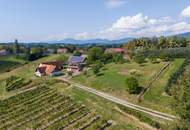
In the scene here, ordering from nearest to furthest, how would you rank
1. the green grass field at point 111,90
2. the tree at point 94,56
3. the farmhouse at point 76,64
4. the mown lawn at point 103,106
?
the mown lawn at point 103,106, the green grass field at point 111,90, the farmhouse at point 76,64, the tree at point 94,56

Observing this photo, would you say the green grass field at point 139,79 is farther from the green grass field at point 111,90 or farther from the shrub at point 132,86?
the shrub at point 132,86

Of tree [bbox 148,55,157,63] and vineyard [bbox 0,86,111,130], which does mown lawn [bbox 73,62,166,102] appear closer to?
tree [bbox 148,55,157,63]

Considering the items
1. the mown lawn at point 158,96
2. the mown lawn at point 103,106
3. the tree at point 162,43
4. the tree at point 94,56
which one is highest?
the tree at point 162,43

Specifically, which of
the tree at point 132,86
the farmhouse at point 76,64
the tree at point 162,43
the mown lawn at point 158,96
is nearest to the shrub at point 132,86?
the tree at point 132,86

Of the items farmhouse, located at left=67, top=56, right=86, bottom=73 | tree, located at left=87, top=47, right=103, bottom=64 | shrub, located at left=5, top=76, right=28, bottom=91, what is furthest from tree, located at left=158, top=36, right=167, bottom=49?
shrub, located at left=5, top=76, right=28, bottom=91

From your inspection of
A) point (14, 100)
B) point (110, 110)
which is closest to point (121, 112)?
point (110, 110)

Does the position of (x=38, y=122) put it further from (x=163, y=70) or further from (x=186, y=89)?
(x=163, y=70)
